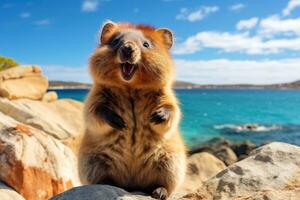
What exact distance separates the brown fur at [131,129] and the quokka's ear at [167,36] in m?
0.73

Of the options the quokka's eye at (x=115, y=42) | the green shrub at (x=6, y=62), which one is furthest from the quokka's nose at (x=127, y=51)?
the green shrub at (x=6, y=62)

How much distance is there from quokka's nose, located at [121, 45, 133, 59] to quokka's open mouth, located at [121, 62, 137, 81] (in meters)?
0.21

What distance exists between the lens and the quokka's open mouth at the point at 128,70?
245 inches

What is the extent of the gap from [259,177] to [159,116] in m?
1.61

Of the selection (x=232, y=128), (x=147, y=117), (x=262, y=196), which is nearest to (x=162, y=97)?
(x=147, y=117)

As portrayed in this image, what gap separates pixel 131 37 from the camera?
654 cm

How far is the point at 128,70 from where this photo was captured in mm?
6285

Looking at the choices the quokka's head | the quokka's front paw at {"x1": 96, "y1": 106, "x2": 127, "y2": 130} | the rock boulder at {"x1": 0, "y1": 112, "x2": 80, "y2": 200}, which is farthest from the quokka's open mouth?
the rock boulder at {"x1": 0, "y1": 112, "x2": 80, "y2": 200}

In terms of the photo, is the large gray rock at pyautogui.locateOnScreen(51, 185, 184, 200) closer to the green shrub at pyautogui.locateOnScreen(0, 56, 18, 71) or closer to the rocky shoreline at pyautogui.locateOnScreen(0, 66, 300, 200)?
the rocky shoreline at pyautogui.locateOnScreen(0, 66, 300, 200)

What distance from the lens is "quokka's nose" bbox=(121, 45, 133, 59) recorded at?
6.05 meters

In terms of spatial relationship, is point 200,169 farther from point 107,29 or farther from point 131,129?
point 131,129

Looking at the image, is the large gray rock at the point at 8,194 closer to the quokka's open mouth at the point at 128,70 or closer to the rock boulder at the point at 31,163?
the rock boulder at the point at 31,163

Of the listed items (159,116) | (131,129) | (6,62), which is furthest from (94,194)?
(6,62)

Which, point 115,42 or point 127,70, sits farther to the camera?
point 115,42
